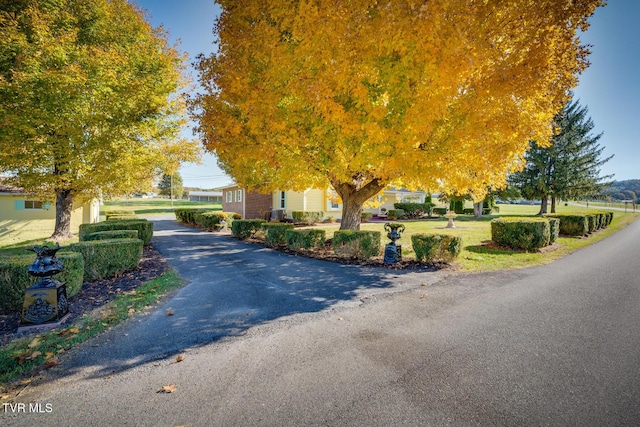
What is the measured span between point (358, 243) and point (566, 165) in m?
34.2

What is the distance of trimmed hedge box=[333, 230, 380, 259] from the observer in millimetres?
9195

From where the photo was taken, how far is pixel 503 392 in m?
2.85

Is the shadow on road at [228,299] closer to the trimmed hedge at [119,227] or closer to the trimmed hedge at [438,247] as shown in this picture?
the trimmed hedge at [438,247]

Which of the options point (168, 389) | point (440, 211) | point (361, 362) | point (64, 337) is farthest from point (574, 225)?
point (64, 337)

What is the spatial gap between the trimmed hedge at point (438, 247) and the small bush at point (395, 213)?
21.8 m

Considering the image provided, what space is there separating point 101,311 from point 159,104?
36.0 ft

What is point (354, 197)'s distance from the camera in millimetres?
11484

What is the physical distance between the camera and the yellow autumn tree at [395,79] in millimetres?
5789

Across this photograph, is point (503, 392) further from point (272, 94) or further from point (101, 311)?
point (272, 94)

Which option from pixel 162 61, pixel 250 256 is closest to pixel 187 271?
pixel 250 256

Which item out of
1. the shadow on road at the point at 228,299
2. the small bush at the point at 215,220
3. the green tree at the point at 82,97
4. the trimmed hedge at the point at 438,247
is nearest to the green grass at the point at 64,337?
the shadow on road at the point at 228,299

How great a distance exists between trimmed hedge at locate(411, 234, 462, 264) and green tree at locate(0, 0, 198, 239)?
12.7m

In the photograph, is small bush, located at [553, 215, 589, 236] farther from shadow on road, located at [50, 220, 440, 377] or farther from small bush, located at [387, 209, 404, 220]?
small bush, located at [387, 209, 404, 220]

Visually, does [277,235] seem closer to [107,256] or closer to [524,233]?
[107,256]
